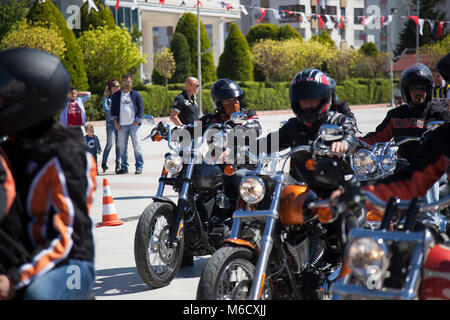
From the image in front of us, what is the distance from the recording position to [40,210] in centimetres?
238

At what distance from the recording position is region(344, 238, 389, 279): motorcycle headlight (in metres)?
2.54

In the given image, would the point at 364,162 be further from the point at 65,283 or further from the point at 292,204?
the point at 65,283

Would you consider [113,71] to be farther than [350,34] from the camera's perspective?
No

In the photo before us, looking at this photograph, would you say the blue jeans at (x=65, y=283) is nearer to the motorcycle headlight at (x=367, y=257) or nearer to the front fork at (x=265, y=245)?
the motorcycle headlight at (x=367, y=257)

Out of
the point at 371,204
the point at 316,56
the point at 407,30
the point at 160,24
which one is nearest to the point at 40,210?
the point at 371,204

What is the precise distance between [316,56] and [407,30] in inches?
1348

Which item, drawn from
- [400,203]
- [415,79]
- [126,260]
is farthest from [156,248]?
[400,203]

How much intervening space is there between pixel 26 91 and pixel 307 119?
253 cm

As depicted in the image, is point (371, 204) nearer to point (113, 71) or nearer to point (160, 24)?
point (113, 71)

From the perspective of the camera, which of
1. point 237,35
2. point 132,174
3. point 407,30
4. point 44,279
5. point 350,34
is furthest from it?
point 350,34

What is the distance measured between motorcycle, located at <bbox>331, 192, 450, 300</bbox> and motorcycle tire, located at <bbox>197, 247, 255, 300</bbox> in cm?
93

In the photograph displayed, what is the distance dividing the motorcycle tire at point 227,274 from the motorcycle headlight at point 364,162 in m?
2.12

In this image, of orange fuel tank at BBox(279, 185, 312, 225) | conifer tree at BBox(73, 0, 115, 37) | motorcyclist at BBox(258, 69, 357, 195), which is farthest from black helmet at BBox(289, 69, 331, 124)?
conifer tree at BBox(73, 0, 115, 37)

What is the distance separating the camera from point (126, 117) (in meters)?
13.2
